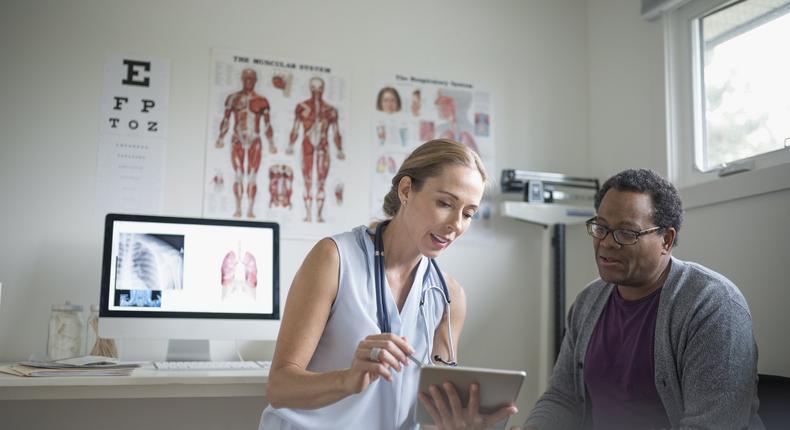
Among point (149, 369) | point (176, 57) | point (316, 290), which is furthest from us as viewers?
point (176, 57)

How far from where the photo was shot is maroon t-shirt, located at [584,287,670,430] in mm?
1726

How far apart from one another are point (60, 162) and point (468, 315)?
5.41 ft

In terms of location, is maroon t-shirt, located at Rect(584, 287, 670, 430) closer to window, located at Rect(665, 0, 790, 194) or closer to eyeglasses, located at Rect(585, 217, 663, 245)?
eyeglasses, located at Rect(585, 217, 663, 245)

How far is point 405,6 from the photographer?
304 cm

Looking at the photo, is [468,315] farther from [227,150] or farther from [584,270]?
[227,150]

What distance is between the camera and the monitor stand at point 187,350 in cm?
244

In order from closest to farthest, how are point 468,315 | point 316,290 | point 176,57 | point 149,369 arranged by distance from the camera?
point 316,290, point 149,369, point 176,57, point 468,315

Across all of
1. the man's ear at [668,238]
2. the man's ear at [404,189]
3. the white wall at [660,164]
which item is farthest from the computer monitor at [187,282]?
the white wall at [660,164]

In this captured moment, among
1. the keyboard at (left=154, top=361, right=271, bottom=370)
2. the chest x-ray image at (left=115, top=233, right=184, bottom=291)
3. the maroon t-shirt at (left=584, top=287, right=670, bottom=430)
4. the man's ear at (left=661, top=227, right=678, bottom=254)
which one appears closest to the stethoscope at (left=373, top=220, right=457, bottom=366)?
the maroon t-shirt at (left=584, top=287, right=670, bottom=430)

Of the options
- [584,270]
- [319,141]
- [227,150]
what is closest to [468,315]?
[584,270]

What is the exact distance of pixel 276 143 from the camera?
277cm

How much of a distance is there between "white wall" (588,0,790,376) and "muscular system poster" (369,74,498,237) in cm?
52

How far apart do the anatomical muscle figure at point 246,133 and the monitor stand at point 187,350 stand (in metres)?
0.50

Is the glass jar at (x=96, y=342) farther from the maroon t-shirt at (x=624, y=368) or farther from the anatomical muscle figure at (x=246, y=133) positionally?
the maroon t-shirt at (x=624, y=368)
